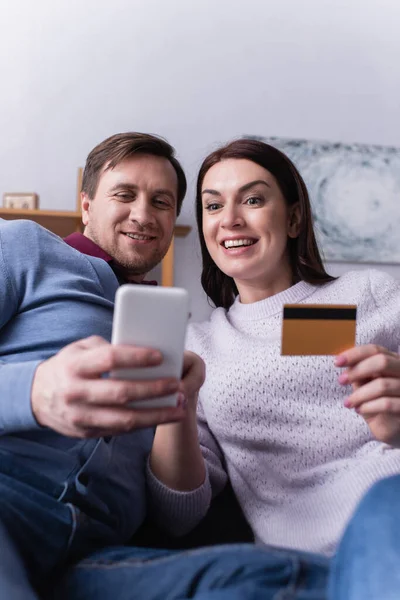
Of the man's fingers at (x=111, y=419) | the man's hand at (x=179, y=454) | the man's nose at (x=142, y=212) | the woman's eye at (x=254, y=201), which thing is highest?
the woman's eye at (x=254, y=201)

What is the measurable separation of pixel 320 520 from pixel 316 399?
0.24 meters

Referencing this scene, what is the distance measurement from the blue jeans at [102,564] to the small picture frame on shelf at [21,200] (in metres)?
2.10

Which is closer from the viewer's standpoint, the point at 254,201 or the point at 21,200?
the point at 254,201

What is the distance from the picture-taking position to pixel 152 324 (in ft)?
2.26

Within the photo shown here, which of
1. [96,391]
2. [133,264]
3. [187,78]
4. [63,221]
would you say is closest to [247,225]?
[133,264]

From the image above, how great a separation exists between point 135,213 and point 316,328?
2.26 ft

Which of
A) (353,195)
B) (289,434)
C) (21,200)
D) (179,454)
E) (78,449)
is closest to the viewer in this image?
(78,449)

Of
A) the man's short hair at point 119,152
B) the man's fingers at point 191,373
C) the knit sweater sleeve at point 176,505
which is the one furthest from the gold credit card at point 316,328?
the man's short hair at point 119,152

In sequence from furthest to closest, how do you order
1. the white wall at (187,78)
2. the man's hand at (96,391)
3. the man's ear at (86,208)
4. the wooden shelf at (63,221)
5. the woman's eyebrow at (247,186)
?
the white wall at (187,78), the wooden shelf at (63,221), the man's ear at (86,208), the woman's eyebrow at (247,186), the man's hand at (96,391)

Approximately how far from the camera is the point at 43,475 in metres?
0.88

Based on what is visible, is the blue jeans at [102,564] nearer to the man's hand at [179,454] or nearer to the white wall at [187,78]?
the man's hand at [179,454]

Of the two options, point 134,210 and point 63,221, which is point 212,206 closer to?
point 134,210

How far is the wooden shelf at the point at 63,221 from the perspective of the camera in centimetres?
271

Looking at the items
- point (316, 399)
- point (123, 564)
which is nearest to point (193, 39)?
point (316, 399)
